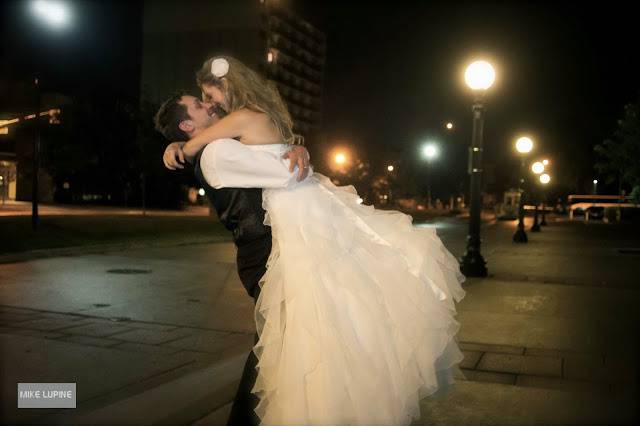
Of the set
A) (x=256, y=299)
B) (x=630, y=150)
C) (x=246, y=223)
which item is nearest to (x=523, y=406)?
(x=256, y=299)

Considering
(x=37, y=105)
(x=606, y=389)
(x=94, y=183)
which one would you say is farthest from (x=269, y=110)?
(x=94, y=183)

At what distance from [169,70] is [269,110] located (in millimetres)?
72724

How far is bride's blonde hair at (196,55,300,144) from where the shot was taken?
10.0ft

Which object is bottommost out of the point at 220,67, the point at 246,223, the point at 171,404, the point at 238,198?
the point at 171,404

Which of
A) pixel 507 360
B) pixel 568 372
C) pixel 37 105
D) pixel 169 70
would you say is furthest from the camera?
pixel 169 70

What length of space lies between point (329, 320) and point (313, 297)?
131mm

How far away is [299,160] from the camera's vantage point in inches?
117

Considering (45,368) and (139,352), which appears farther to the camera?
(139,352)

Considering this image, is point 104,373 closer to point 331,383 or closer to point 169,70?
point 331,383

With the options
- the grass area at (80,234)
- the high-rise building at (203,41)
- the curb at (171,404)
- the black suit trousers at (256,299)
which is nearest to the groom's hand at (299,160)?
the black suit trousers at (256,299)

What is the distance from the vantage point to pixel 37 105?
20.2 metres

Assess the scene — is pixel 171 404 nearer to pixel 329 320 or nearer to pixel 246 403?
pixel 246 403

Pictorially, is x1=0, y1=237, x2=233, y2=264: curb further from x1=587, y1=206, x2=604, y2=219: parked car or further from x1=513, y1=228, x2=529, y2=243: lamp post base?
x1=587, y1=206, x2=604, y2=219: parked car

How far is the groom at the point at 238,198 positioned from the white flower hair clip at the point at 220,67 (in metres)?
0.19
